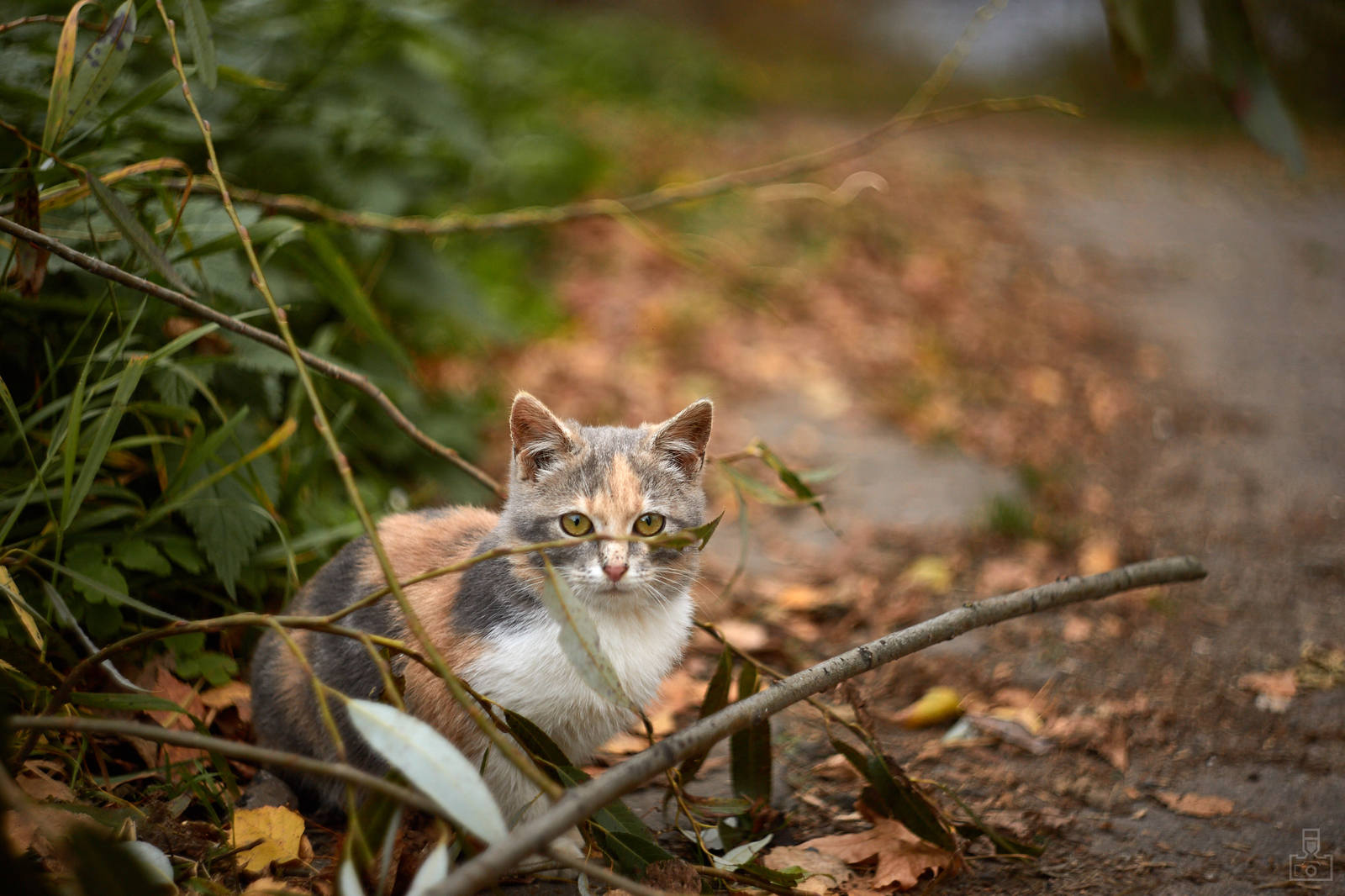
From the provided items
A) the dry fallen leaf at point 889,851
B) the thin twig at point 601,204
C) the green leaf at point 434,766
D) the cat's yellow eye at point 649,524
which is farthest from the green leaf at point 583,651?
the thin twig at point 601,204

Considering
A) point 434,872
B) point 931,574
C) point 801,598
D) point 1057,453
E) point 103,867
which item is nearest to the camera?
point 103,867

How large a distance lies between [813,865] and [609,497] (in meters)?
1.06

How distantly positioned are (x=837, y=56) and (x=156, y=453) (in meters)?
14.7

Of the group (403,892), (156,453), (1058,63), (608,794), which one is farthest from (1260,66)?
(1058,63)

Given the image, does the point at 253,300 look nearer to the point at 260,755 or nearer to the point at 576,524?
the point at 576,524

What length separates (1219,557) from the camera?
4355mm

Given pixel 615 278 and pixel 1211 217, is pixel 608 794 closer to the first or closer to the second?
pixel 615 278

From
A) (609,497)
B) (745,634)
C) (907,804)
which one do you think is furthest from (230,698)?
(907,804)

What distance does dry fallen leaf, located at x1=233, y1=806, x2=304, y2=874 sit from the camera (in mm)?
2289

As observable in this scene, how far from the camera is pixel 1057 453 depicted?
5.44m

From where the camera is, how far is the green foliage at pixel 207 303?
2.61 meters

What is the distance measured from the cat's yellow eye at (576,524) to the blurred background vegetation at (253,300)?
809mm

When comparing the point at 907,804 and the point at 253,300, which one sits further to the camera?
the point at 253,300

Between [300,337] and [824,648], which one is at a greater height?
[300,337]
